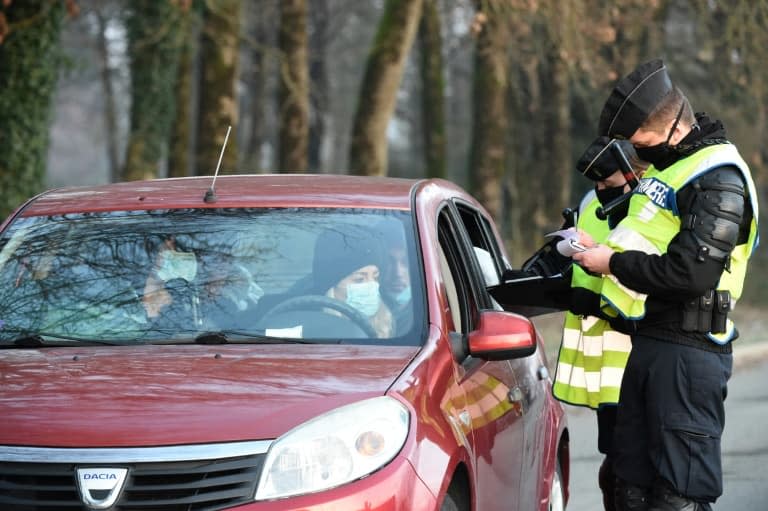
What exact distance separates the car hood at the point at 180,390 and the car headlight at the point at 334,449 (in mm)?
44

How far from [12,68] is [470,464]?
38.5ft

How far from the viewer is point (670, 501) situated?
4863mm

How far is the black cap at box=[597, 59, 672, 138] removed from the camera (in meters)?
4.96

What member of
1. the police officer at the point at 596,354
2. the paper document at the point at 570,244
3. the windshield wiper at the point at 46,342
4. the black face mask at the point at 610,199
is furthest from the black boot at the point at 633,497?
the windshield wiper at the point at 46,342

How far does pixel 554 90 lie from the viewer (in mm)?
26484

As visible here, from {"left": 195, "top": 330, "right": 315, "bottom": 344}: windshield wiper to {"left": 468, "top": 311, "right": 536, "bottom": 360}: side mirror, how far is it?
1.76 feet

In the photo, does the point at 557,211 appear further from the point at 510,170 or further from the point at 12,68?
the point at 12,68

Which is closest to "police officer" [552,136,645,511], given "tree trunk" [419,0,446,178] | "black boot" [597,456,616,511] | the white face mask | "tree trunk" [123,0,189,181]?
"black boot" [597,456,616,511]

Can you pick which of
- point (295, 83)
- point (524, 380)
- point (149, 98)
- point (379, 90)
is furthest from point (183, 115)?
point (524, 380)

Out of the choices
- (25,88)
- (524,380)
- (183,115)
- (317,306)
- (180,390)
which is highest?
(25,88)

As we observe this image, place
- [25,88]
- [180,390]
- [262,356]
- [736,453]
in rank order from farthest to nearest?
[25,88], [736,453], [262,356], [180,390]

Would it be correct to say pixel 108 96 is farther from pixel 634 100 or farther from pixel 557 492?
pixel 634 100

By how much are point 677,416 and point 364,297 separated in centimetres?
112

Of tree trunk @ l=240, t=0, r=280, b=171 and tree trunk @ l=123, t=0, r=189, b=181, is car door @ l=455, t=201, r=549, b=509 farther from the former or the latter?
tree trunk @ l=240, t=0, r=280, b=171
